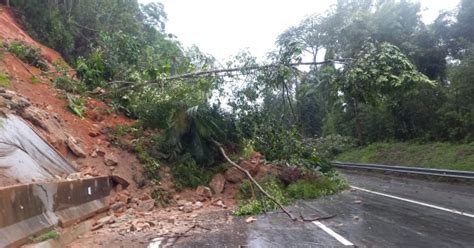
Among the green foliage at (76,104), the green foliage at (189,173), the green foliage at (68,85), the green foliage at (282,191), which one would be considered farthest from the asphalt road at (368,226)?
the green foliage at (68,85)

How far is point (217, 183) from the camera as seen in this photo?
14328 millimetres

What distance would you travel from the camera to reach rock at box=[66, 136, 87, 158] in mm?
12086

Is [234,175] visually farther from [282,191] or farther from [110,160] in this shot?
[110,160]

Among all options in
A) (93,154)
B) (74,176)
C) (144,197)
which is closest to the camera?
(74,176)

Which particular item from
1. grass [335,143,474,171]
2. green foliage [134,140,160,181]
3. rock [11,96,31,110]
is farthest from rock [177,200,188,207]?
grass [335,143,474,171]

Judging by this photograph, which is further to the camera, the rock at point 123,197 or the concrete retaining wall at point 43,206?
the rock at point 123,197

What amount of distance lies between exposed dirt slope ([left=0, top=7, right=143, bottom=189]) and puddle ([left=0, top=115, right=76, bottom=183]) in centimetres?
85

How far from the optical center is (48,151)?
10.5 metres

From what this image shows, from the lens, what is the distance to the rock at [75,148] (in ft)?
39.7

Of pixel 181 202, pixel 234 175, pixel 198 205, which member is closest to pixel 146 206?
pixel 181 202

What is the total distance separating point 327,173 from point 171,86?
6435mm

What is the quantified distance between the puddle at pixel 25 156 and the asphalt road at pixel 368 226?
3.16 meters

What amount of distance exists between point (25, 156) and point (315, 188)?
8.96 metres

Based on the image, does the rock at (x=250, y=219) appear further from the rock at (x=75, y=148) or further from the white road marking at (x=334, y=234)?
the rock at (x=75, y=148)
